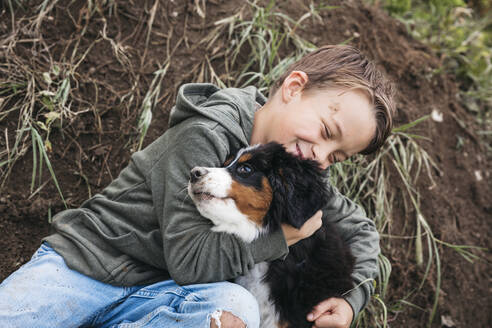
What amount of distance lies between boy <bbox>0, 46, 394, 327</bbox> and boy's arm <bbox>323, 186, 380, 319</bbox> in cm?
2

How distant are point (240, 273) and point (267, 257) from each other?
15 cm

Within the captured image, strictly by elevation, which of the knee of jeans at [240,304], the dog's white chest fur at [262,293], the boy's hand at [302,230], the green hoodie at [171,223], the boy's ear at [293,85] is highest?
the boy's ear at [293,85]

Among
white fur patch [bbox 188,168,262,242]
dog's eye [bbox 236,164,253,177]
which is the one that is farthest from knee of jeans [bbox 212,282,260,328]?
dog's eye [bbox 236,164,253,177]

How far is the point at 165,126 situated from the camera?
3273 millimetres

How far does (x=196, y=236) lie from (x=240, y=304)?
14.5 inches

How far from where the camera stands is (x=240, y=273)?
2.03 metres

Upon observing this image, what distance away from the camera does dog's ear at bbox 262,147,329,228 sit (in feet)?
6.34

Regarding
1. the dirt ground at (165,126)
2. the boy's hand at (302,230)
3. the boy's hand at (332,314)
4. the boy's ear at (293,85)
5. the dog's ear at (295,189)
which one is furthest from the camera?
the dirt ground at (165,126)

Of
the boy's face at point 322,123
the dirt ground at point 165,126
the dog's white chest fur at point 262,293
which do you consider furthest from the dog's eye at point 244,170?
the dirt ground at point 165,126

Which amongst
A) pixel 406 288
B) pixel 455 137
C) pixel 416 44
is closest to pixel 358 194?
pixel 406 288

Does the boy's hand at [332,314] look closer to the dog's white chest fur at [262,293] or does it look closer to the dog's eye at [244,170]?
the dog's white chest fur at [262,293]

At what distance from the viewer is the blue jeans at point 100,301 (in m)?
1.91

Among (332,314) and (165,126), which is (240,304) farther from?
(165,126)

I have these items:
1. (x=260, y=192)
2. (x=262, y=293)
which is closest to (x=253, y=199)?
(x=260, y=192)
